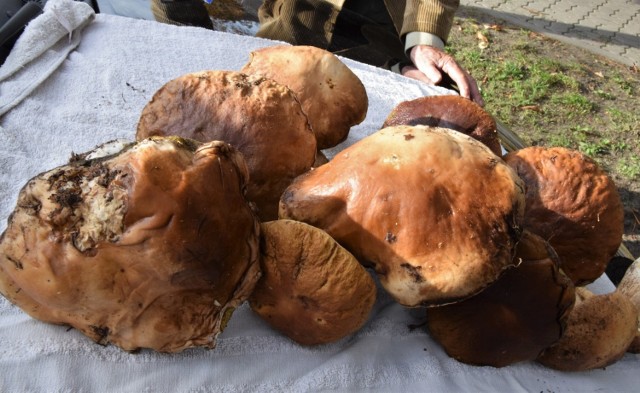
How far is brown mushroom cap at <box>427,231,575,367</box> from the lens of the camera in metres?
1.22

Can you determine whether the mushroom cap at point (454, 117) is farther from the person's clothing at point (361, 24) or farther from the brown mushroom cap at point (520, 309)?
the person's clothing at point (361, 24)

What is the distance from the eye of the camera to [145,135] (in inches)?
51.5

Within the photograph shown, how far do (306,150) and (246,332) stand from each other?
46cm

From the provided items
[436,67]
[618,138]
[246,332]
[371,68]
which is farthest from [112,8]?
[618,138]

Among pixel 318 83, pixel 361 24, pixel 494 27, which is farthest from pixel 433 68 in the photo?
pixel 494 27

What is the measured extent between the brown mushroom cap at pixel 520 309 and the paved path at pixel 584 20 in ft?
14.4

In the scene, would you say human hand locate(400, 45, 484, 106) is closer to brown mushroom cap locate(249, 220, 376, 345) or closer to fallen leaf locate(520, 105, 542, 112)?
fallen leaf locate(520, 105, 542, 112)

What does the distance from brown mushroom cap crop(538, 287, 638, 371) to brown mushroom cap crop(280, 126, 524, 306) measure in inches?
15.2

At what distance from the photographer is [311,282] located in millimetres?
1110

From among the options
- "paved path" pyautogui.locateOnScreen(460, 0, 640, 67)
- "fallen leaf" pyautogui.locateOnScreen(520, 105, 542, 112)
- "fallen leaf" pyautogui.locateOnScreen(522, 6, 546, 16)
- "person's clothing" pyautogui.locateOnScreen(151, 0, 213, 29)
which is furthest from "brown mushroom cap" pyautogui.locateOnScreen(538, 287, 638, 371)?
"fallen leaf" pyautogui.locateOnScreen(522, 6, 546, 16)

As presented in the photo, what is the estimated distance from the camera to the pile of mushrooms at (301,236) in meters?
0.98

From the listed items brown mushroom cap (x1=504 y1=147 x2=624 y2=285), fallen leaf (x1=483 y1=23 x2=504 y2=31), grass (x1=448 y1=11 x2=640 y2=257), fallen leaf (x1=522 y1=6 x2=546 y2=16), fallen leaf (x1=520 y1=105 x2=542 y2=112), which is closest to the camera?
brown mushroom cap (x1=504 y1=147 x2=624 y2=285)

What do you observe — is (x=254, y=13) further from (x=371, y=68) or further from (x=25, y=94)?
(x=25, y=94)

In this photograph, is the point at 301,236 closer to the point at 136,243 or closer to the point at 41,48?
the point at 136,243
